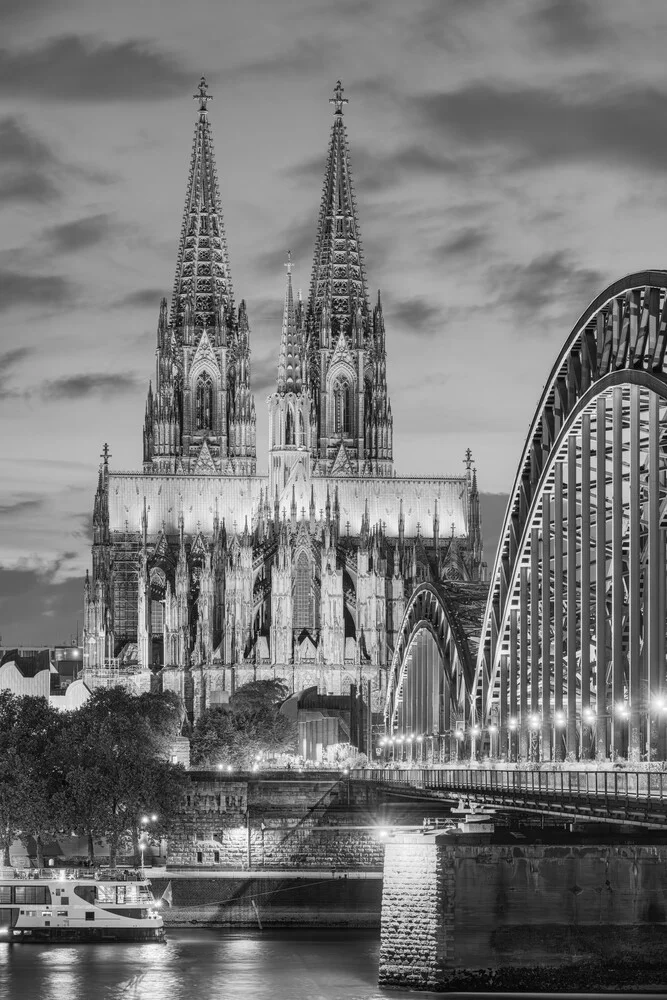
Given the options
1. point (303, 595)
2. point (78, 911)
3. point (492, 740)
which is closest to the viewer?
point (492, 740)

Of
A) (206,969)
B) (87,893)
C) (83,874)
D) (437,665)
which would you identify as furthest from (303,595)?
(206,969)

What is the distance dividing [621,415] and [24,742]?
5619 cm

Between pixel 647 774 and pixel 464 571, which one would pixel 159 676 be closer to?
pixel 464 571

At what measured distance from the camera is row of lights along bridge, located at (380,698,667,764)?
60.5 meters

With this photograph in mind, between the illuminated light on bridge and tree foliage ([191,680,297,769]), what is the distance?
5223 centimetres

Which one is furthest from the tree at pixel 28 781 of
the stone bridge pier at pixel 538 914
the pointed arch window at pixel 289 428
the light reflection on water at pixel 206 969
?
the pointed arch window at pixel 289 428

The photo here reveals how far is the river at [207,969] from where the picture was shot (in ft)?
217

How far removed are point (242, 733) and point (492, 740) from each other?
6822 centimetres

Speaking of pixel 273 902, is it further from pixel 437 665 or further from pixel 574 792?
pixel 574 792

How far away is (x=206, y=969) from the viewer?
240ft

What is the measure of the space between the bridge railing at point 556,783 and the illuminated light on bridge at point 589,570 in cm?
166

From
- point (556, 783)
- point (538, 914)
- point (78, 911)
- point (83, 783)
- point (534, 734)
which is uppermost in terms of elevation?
point (534, 734)

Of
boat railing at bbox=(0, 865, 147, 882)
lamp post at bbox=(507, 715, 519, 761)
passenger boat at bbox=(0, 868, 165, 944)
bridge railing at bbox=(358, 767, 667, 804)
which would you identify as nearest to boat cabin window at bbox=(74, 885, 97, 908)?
passenger boat at bbox=(0, 868, 165, 944)

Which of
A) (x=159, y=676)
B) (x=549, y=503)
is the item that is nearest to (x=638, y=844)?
(x=549, y=503)
